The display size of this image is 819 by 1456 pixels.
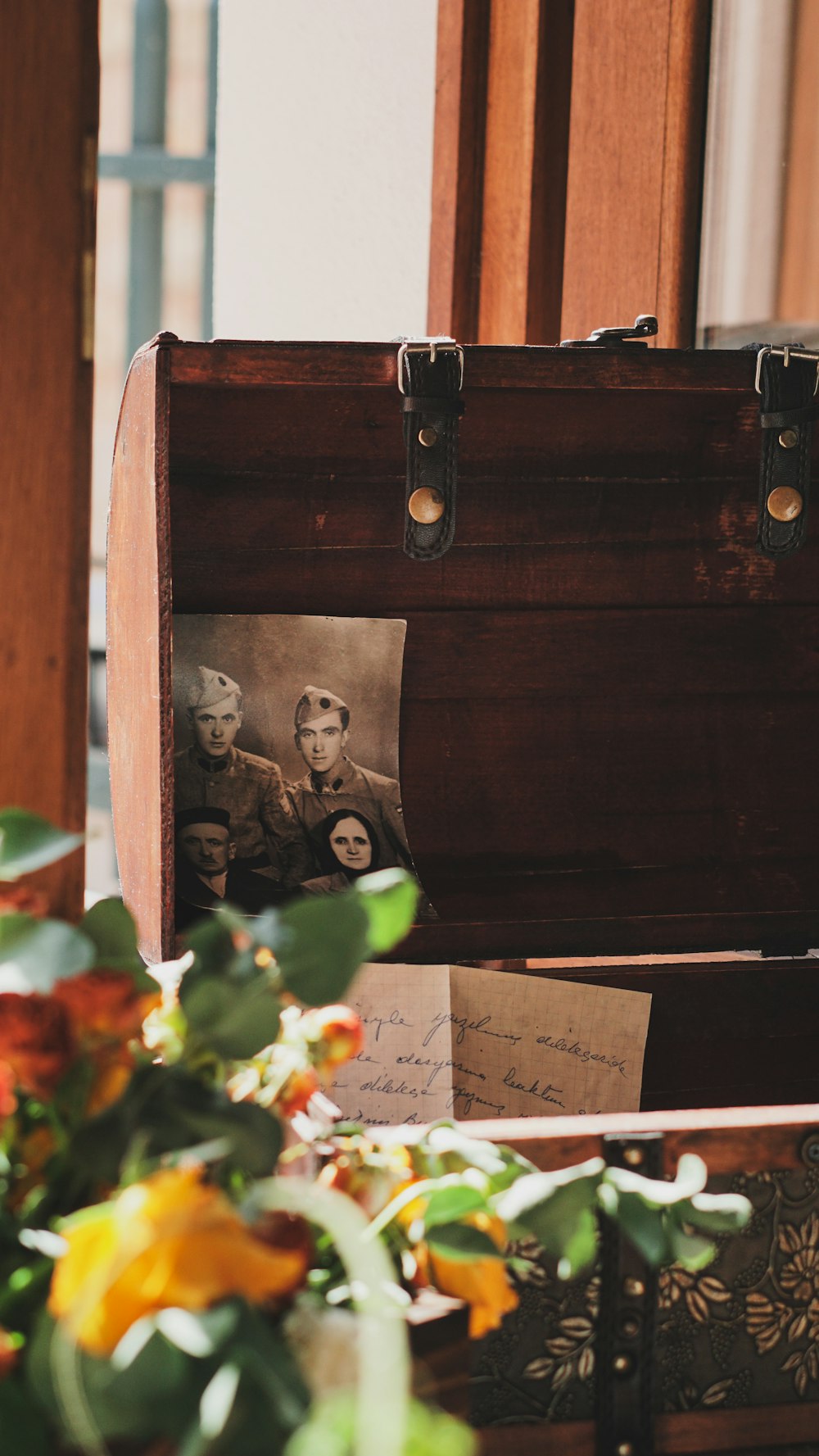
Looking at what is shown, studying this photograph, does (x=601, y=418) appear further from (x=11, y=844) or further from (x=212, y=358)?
(x=11, y=844)

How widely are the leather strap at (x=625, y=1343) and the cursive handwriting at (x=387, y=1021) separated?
45 cm

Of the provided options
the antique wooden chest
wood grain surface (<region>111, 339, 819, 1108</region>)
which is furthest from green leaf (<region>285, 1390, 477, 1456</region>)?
wood grain surface (<region>111, 339, 819, 1108</region>)

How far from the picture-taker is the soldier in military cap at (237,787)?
118 cm

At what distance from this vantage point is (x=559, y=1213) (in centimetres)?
49

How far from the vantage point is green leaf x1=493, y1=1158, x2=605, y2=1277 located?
0.48 meters

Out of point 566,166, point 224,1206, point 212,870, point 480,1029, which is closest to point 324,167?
point 566,166

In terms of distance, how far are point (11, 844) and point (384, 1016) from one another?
0.72 metres

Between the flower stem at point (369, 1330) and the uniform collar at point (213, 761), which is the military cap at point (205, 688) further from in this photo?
the flower stem at point (369, 1330)

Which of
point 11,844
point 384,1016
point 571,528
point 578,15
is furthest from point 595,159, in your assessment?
point 11,844

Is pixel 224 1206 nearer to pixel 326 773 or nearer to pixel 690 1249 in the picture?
pixel 690 1249

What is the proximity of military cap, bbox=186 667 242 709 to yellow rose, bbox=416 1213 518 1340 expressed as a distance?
2.45 ft

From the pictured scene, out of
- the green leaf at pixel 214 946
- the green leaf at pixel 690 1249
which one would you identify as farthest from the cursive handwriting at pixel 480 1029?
the green leaf at pixel 214 946

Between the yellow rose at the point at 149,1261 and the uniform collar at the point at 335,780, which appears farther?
the uniform collar at the point at 335,780

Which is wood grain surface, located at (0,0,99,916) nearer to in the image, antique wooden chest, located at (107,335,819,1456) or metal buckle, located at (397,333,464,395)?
antique wooden chest, located at (107,335,819,1456)
